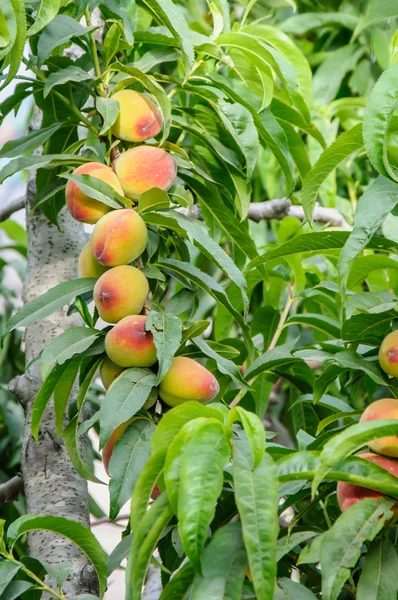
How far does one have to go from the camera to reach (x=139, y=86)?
0.77 meters

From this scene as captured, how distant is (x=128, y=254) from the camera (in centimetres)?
65

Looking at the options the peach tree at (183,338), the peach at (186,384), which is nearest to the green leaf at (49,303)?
the peach tree at (183,338)

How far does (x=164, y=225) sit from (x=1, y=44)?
7.3 inches

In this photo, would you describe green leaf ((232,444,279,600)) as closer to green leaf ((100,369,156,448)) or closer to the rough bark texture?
green leaf ((100,369,156,448))

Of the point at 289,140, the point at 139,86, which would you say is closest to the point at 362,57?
the point at 289,140

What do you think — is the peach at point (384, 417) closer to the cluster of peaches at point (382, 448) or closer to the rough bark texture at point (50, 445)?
the cluster of peaches at point (382, 448)

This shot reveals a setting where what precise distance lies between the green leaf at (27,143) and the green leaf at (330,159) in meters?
0.27

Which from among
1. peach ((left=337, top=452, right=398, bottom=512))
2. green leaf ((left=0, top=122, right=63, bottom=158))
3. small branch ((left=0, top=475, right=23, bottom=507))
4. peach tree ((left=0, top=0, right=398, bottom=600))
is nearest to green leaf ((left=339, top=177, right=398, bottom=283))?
peach tree ((left=0, top=0, right=398, bottom=600))

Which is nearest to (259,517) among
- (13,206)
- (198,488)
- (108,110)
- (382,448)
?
(198,488)

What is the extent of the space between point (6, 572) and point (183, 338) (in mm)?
212

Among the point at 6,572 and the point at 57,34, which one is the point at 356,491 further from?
the point at 57,34

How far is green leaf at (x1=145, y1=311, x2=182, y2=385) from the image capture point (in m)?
0.59

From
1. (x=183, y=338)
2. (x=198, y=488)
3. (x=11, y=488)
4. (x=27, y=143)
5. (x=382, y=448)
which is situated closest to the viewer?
(x=198, y=488)

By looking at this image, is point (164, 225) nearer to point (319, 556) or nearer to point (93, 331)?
point (93, 331)
